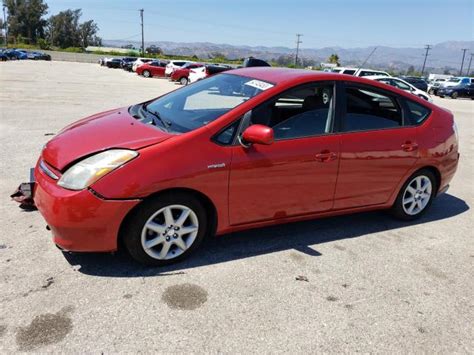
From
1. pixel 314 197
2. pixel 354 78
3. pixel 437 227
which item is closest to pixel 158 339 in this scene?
pixel 314 197

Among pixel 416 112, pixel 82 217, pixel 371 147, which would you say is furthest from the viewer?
pixel 416 112

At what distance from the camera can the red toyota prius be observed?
311 centimetres

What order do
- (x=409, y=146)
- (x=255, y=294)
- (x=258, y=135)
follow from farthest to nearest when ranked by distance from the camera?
1. (x=409, y=146)
2. (x=258, y=135)
3. (x=255, y=294)

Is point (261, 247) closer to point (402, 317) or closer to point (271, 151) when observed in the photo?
point (271, 151)

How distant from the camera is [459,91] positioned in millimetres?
32469

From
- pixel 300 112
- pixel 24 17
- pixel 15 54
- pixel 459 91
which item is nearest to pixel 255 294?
Result: pixel 300 112

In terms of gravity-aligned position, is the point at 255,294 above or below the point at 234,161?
below

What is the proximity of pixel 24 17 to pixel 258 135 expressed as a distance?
4969 inches

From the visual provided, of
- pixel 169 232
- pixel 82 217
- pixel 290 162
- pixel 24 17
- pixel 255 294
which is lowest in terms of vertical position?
pixel 255 294

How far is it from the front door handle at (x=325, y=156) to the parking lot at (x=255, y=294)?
0.82m

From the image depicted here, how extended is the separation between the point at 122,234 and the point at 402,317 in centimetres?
216

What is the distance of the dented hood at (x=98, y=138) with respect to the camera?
3.25 metres

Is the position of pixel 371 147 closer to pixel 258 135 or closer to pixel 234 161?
pixel 258 135

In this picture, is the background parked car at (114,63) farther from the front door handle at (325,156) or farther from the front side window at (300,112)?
the front door handle at (325,156)
